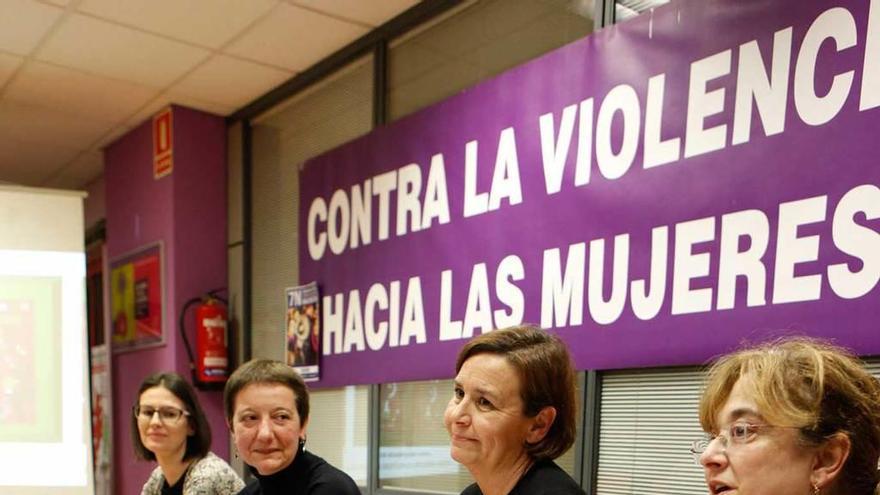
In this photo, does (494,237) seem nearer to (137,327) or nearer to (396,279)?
(396,279)

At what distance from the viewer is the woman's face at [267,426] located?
2.22m

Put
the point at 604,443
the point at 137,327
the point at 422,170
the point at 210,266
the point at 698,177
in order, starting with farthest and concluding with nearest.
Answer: the point at 137,327 < the point at 210,266 < the point at 422,170 < the point at 604,443 < the point at 698,177

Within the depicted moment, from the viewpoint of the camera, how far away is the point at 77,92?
14.7 feet

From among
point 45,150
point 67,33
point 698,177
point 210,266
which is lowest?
point 210,266

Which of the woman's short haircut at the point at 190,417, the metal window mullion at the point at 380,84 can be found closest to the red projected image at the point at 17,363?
the woman's short haircut at the point at 190,417

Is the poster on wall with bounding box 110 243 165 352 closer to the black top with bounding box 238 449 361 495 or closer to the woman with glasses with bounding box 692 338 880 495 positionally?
the black top with bounding box 238 449 361 495

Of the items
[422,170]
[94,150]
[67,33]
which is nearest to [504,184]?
[422,170]

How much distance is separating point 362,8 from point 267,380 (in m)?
1.87

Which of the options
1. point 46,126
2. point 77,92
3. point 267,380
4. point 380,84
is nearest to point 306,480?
point 267,380

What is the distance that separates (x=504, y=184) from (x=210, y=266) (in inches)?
94.7

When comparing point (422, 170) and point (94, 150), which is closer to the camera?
point (422, 170)

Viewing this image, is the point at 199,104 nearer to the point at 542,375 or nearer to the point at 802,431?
the point at 542,375

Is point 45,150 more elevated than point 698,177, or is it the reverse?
point 45,150

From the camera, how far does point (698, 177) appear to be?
7.48 ft
